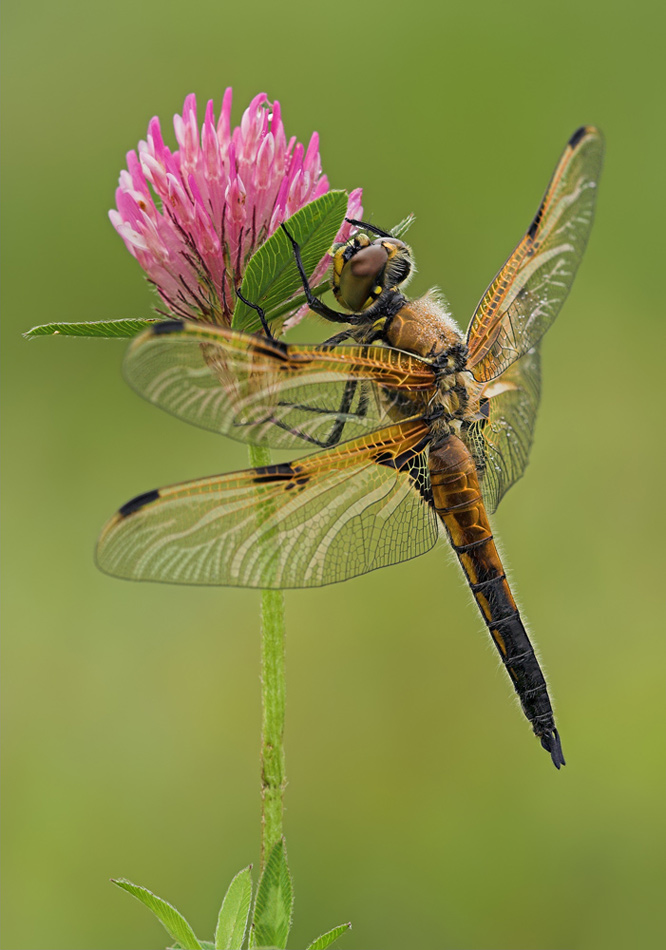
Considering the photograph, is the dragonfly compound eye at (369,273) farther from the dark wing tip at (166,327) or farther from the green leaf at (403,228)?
the dark wing tip at (166,327)

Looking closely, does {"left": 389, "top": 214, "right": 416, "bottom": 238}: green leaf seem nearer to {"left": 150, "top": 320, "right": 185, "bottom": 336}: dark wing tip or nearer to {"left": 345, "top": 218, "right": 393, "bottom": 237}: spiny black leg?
{"left": 345, "top": 218, "right": 393, "bottom": 237}: spiny black leg

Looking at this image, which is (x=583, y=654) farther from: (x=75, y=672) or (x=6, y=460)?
(x=6, y=460)

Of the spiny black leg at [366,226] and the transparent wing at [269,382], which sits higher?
the spiny black leg at [366,226]

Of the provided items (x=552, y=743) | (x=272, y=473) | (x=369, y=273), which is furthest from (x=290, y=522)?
(x=552, y=743)

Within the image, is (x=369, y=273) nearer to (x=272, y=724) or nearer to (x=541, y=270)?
(x=541, y=270)

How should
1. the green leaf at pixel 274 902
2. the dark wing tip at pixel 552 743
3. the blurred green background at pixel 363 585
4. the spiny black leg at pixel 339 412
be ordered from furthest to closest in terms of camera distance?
the blurred green background at pixel 363 585
the dark wing tip at pixel 552 743
the spiny black leg at pixel 339 412
the green leaf at pixel 274 902

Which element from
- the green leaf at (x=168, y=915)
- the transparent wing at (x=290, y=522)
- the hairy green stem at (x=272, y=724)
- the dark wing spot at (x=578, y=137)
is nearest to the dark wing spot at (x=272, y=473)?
the transparent wing at (x=290, y=522)
